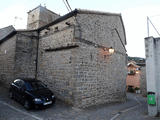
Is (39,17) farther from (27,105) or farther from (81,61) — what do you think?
(27,105)

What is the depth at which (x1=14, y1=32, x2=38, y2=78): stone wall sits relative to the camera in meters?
10.3

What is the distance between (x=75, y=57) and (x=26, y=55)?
5281mm

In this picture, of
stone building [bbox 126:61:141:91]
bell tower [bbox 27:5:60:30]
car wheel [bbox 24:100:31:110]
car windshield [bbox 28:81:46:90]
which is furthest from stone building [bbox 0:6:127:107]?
stone building [bbox 126:61:141:91]

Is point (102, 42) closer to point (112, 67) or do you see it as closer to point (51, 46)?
point (112, 67)

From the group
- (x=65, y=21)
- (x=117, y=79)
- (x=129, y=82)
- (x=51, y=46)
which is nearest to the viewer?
(x=65, y=21)

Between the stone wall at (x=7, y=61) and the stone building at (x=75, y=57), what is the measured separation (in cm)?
9

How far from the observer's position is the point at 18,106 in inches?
273

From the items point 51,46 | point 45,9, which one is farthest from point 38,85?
point 45,9

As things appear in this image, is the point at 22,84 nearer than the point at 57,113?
No

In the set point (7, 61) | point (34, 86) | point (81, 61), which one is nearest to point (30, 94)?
→ point (34, 86)

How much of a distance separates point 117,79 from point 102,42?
4.05m

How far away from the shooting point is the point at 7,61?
443 inches

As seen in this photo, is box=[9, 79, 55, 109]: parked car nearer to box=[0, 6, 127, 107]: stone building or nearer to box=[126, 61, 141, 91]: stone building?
box=[0, 6, 127, 107]: stone building

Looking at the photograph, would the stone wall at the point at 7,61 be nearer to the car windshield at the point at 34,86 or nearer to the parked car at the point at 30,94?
the parked car at the point at 30,94
